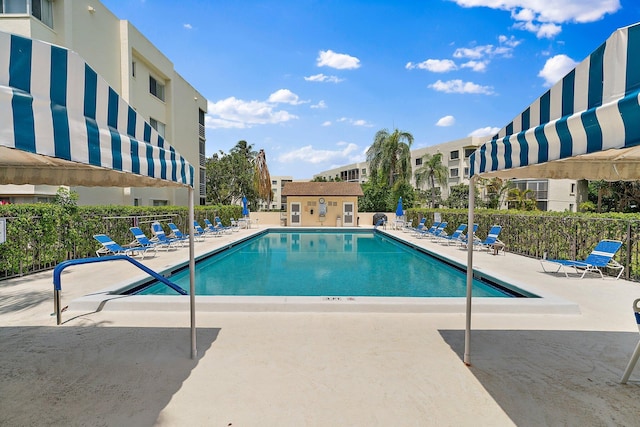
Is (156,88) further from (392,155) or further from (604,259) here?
(604,259)

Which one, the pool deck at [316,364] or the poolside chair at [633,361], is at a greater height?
the poolside chair at [633,361]

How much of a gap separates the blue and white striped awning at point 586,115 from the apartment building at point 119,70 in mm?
13947

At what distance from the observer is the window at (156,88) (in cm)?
2390

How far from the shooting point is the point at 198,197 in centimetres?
3095

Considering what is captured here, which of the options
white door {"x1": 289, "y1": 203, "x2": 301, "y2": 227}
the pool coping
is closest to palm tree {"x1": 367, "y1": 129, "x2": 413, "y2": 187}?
white door {"x1": 289, "y1": 203, "x2": 301, "y2": 227}

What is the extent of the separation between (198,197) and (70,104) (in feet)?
98.9

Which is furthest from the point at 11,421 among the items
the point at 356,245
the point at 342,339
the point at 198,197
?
the point at 198,197

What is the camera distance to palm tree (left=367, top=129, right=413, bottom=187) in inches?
1444

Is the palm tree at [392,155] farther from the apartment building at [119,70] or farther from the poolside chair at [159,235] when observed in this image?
the poolside chair at [159,235]

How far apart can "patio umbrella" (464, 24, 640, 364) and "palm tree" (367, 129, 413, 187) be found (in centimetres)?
3400

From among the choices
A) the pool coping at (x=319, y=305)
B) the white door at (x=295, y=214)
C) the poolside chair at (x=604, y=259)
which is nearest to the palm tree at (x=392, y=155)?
the white door at (x=295, y=214)

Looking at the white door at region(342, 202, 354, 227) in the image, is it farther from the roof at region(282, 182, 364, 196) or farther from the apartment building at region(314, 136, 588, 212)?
the apartment building at region(314, 136, 588, 212)

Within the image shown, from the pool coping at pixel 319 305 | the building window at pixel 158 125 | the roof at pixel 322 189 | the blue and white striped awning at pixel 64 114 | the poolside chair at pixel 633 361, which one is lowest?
the pool coping at pixel 319 305

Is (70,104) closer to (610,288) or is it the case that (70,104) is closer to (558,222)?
(610,288)
